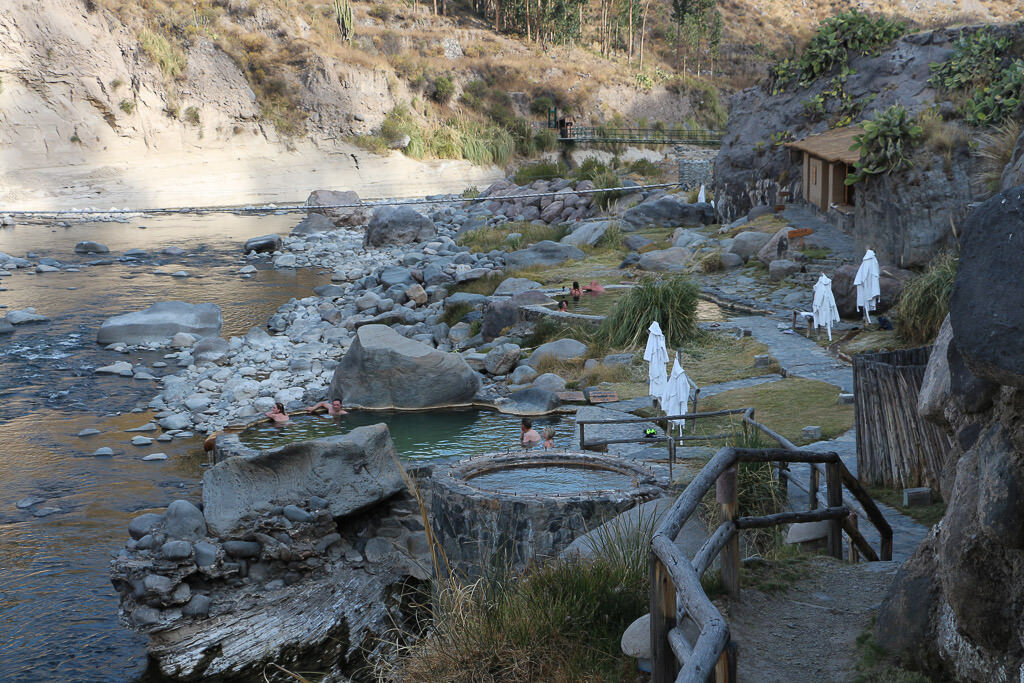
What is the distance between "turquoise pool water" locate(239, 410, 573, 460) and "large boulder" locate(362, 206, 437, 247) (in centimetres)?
1809

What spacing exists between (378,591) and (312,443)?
1.88 m

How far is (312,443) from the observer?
1055 cm

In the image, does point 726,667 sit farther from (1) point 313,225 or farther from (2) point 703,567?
(1) point 313,225

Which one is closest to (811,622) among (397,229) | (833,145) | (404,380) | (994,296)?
(994,296)

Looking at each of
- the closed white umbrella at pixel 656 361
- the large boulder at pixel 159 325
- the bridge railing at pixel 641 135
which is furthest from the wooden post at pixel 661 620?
the bridge railing at pixel 641 135

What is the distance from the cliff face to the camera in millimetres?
15758

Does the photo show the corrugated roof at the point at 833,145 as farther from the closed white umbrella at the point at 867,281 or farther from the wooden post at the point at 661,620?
the wooden post at the point at 661,620

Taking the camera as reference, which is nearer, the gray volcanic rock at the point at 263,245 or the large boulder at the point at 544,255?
the large boulder at the point at 544,255

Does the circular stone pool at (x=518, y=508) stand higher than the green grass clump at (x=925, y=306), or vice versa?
the green grass clump at (x=925, y=306)

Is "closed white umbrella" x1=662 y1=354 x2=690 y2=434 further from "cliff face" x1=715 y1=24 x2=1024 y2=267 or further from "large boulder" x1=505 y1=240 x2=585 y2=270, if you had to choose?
"large boulder" x1=505 y1=240 x2=585 y2=270

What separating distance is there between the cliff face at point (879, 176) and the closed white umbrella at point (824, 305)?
2.73 metres

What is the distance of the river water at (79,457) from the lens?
8922 millimetres

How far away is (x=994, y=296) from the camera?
9.52 ft

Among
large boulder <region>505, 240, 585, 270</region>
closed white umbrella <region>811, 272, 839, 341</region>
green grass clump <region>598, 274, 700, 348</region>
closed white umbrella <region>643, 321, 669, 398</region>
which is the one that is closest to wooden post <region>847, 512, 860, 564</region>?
closed white umbrella <region>643, 321, 669, 398</region>
